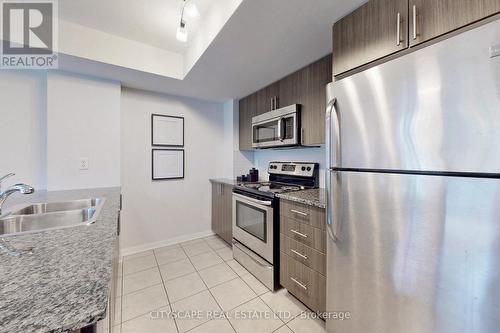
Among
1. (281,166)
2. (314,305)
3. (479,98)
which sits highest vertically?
(479,98)

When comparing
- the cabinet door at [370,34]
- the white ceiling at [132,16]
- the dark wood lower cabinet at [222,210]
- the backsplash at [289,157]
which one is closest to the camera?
the cabinet door at [370,34]

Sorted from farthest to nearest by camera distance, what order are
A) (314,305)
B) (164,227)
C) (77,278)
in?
1. (164,227)
2. (314,305)
3. (77,278)

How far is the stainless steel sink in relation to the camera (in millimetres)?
1438

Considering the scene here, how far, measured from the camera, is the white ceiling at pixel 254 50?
4.11ft

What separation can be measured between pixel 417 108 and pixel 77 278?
136 cm

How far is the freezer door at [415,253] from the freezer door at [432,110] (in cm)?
9

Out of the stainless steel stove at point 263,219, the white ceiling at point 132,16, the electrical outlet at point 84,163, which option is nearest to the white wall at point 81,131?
the electrical outlet at point 84,163

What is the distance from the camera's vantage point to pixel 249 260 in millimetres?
2156

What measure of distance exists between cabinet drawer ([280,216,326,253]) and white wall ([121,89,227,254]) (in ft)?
5.79

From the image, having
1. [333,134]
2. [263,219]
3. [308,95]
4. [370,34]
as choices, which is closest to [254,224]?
[263,219]

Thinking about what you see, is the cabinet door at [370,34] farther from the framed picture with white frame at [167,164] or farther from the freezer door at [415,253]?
the framed picture with white frame at [167,164]

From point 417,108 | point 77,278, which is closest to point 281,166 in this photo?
point 417,108

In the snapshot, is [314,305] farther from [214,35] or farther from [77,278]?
[214,35]

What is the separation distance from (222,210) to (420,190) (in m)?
2.38
